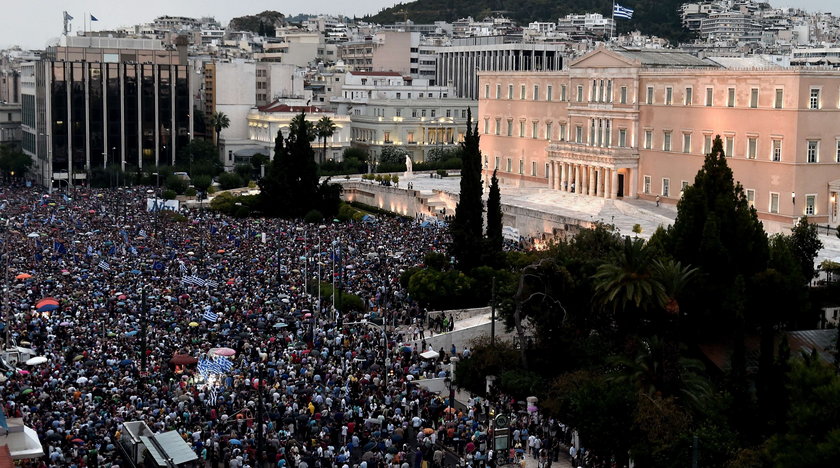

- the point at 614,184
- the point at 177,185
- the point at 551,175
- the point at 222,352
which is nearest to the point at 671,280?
the point at 222,352

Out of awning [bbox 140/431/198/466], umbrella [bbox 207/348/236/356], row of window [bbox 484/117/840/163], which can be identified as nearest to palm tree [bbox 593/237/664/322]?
umbrella [bbox 207/348/236/356]

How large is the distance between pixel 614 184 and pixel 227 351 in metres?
43.4

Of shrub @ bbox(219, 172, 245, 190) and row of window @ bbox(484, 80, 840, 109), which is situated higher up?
row of window @ bbox(484, 80, 840, 109)

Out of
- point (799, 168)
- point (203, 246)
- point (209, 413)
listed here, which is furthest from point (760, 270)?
point (203, 246)

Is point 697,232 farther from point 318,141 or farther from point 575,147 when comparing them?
point 318,141

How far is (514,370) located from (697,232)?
8.10 metres

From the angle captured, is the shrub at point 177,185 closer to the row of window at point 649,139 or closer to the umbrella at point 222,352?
the row of window at point 649,139

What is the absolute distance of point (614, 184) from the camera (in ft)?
256

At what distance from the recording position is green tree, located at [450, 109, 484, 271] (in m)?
53.6

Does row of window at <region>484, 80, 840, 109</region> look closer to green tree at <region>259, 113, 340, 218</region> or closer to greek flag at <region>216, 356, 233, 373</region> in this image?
green tree at <region>259, 113, 340, 218</region>

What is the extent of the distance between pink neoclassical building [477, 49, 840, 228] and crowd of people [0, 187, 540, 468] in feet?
59.6

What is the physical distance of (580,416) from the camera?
33.3 meters

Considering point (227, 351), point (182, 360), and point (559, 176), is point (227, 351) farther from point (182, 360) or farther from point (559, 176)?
point (559, 176)

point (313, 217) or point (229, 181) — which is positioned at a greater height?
point (229, 181)
